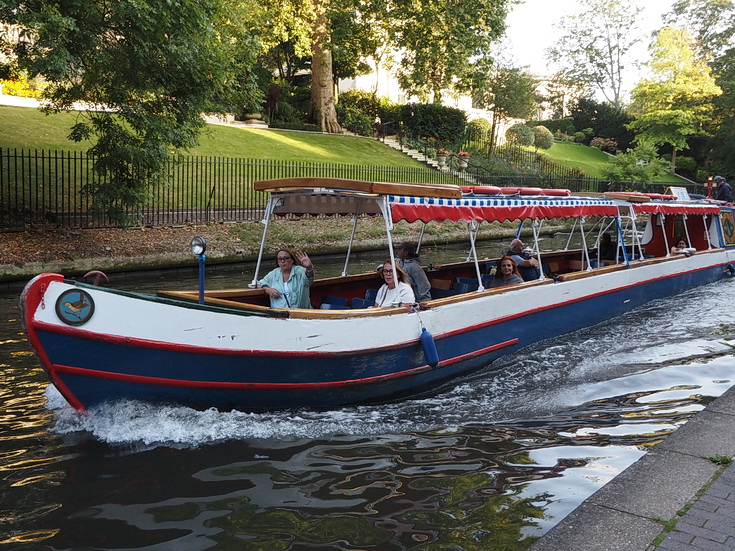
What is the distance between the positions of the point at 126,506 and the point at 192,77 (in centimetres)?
1183

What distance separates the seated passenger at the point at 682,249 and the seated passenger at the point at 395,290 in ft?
31.4

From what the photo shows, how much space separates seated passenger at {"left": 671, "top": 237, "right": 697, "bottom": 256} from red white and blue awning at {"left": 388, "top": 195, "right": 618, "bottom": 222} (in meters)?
3.69

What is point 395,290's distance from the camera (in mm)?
7742

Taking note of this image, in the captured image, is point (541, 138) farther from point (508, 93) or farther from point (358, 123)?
point (358, 123)

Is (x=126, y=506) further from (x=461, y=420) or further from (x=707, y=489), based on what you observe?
(x=707, y=489)

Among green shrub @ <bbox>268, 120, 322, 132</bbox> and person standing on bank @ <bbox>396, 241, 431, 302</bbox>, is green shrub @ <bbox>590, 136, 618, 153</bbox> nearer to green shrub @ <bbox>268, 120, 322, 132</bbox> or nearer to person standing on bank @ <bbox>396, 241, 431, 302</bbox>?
green shrub @ <bbox>268, 120, 322, 132</bbox>

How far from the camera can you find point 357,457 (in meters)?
6.01

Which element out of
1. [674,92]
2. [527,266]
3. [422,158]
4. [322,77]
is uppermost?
[674,92]

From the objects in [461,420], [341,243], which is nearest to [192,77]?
[341,243]

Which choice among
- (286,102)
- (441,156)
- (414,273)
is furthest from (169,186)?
(286,102)

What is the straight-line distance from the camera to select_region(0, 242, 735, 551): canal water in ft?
15.4

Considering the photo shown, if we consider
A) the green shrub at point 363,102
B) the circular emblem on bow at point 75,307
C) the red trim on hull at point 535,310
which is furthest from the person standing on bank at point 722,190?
the green shrub at point 363,102

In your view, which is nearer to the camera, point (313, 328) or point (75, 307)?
point (75, 307)

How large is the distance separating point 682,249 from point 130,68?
1290 cm
